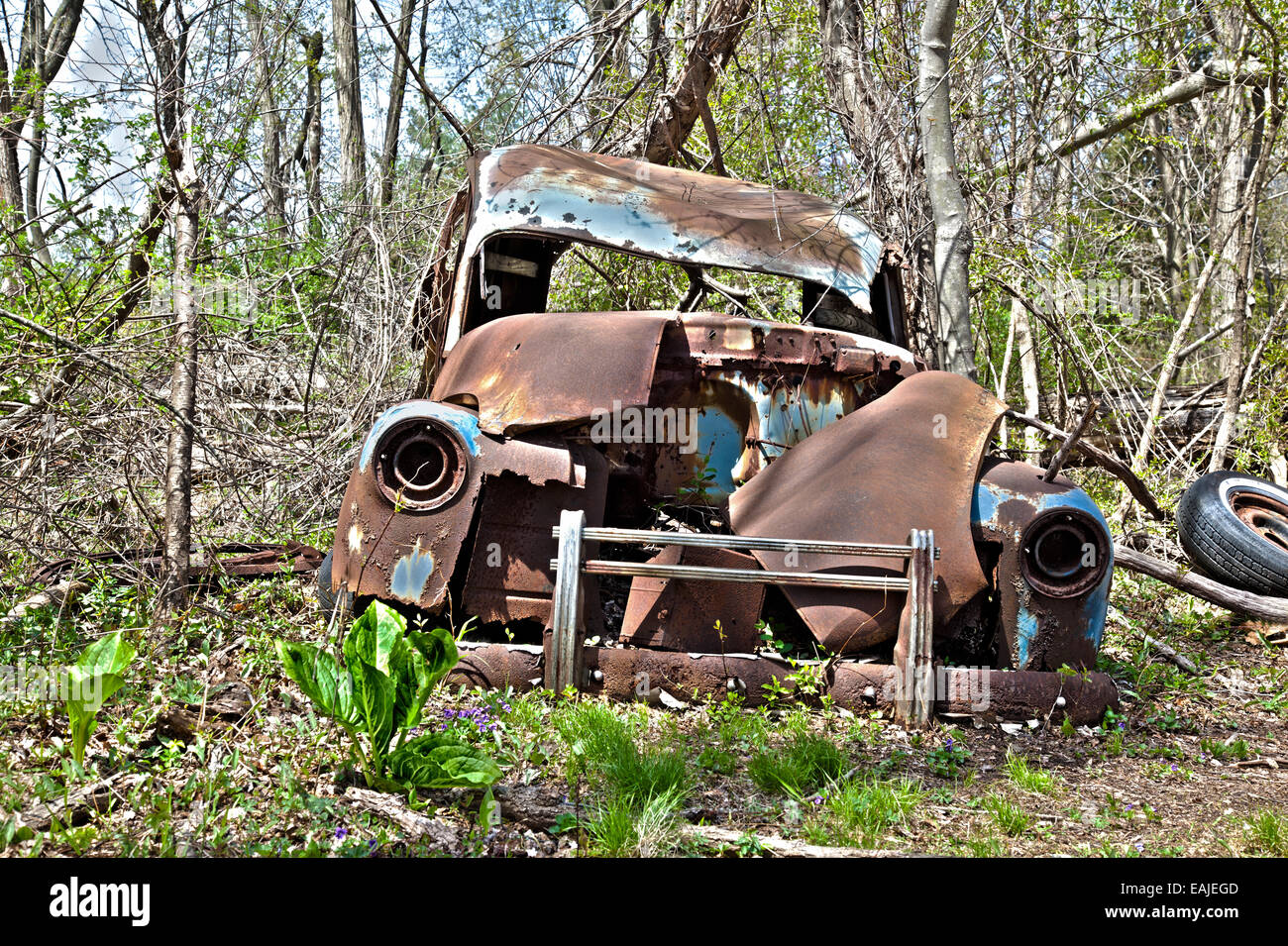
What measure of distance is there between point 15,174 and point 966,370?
10010 mm

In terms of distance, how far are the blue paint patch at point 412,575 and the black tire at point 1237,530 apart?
4.58 metres

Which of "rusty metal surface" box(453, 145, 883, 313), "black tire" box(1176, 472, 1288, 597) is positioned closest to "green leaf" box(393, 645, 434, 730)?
"rusty metal surface" box(453, 145, 883, 313)

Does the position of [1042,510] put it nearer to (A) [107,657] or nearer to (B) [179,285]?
(A) [107,657]

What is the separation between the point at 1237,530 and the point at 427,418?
467cm

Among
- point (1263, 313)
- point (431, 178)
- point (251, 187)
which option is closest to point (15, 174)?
point (431, 178)

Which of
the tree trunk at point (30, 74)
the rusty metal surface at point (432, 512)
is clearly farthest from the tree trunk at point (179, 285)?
the tree trunk at point (30, 74)

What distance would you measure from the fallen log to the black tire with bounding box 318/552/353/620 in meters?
4.16

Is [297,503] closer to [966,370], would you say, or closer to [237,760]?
[237,760]

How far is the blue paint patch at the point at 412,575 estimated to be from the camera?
358cm

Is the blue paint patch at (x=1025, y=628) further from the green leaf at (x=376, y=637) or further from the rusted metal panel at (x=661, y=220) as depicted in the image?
the green leaf at (x=376, y=637)

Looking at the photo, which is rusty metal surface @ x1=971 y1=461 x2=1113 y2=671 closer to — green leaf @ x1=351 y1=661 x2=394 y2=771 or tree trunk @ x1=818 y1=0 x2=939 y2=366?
green leaf @ x1=351 y1=661 x2=394 y2=771

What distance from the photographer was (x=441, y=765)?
2.75m
